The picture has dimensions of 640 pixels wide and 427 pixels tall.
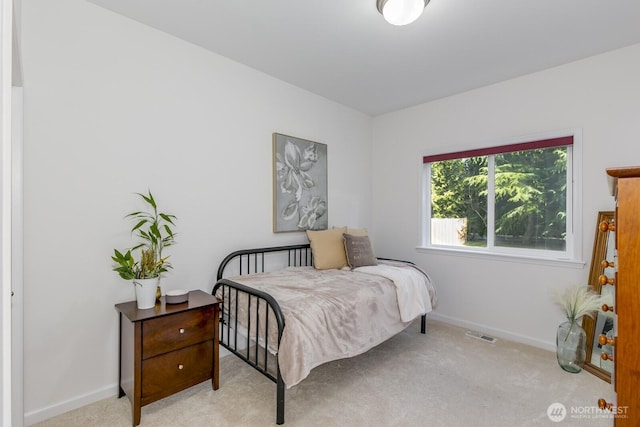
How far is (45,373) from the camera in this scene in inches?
72.3

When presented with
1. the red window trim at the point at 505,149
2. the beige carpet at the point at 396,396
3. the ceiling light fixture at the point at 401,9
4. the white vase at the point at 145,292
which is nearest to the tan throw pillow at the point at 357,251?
the beige carpet at the point at 396,396

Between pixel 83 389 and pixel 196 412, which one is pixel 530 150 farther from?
pixel 83 389

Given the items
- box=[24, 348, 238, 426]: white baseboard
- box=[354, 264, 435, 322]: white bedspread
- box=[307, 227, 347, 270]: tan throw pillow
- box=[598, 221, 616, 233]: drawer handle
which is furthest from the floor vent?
box=[24, 348, 238, 426]: white baseboard

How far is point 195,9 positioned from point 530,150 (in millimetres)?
3115

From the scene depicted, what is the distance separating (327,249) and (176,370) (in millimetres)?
1635

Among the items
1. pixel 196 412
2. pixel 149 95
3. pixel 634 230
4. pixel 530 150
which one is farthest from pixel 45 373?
pixel 530 150

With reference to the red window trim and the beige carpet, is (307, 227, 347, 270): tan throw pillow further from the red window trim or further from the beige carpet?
Answer: the red window trim

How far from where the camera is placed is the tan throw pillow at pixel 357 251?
304cm

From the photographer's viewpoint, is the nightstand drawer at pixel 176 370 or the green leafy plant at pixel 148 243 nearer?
the nightstand drawer at pixel 176 370

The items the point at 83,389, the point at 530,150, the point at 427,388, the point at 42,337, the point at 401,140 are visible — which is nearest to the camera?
the point at 42,337

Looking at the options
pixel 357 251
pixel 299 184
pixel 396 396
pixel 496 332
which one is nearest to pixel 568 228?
pixel 496 332

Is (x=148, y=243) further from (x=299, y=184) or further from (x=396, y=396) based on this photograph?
(x=396, y=396)

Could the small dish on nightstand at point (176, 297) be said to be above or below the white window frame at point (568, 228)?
below

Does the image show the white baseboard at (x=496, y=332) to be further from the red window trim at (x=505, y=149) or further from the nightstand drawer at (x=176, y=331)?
the nightstand drawer at (x=176, y=331)
